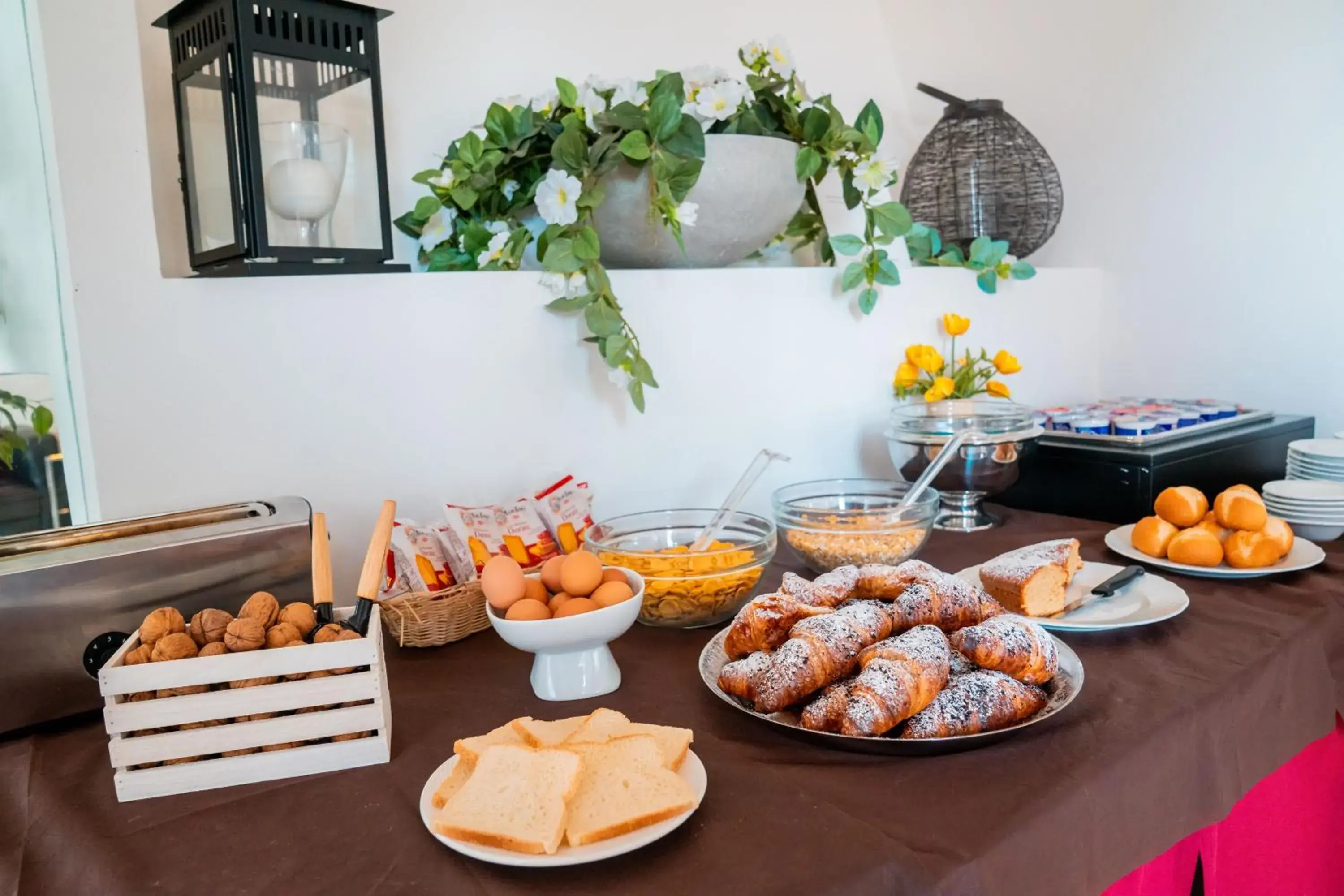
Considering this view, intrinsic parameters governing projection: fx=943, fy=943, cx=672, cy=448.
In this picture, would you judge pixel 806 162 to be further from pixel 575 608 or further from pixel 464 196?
pixel 575 608

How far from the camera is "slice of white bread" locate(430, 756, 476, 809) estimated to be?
0.64 metres

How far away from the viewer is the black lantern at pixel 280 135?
0.95 metres

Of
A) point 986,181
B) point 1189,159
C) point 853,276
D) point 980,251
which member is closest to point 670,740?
point 853,276

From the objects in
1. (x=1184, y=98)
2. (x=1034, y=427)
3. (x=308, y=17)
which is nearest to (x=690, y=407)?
(x=1034, y=427)

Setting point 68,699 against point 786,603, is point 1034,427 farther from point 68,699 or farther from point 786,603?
point 68,699

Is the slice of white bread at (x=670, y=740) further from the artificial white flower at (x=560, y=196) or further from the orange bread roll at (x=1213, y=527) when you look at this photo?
the orange bread roll at (x=1213, y=527)

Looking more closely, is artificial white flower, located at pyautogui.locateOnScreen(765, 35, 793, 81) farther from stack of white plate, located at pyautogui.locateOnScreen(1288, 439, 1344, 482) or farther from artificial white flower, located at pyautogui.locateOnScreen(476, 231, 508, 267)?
stack of white plate, located at pyautogui.locateOnScreen(1288, 439, 1344, 482)

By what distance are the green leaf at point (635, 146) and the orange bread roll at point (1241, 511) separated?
32.7 inches

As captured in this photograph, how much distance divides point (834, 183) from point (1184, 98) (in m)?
0.65

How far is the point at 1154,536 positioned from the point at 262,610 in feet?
3.37

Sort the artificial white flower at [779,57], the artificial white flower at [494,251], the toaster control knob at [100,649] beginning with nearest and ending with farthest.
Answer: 1. the toaster control knob at [100,649]
2. the artificial white flower at [494,251]
3. the artificial white flower at [779,57]

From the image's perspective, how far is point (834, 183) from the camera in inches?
73.4

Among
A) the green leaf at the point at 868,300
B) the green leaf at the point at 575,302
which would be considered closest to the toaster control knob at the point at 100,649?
the green leaf at the point at 575,302

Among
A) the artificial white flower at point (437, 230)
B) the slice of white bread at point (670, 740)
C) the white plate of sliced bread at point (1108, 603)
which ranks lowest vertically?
the white plate of sliced bread at point (1108, 603)
